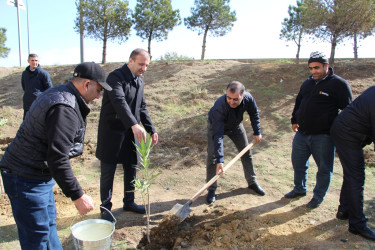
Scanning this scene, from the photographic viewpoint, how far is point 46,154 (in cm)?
221

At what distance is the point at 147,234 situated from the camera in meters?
3.21

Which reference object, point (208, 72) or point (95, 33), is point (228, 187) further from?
point (95, 33)

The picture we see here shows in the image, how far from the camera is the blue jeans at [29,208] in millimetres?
2203

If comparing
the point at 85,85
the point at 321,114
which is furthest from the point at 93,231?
the point at 321,114

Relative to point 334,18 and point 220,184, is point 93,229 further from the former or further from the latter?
point 334,18

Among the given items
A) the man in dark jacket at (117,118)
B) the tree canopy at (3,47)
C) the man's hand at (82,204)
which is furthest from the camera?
the tree canopy at (3,47)

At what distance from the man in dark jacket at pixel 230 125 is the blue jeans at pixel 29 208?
2137 mm

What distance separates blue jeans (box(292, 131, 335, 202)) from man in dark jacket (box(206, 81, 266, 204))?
1.96 feet

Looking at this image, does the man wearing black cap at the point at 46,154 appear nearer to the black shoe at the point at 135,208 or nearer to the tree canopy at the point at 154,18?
the black shoe at the point at 135,208

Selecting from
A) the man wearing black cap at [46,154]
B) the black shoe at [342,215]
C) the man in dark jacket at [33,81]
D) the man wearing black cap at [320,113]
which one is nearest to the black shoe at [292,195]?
the man wearing black cap at [320,113]

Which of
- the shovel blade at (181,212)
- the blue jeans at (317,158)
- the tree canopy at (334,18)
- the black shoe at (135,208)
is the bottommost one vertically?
the black shoe at (135,208)

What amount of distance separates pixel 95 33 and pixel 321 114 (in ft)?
47.3

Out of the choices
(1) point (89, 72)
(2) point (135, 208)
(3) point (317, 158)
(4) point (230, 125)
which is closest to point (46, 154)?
(1) point (89, 72)

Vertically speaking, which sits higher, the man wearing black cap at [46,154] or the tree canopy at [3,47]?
the tree canopy at [3,47]
